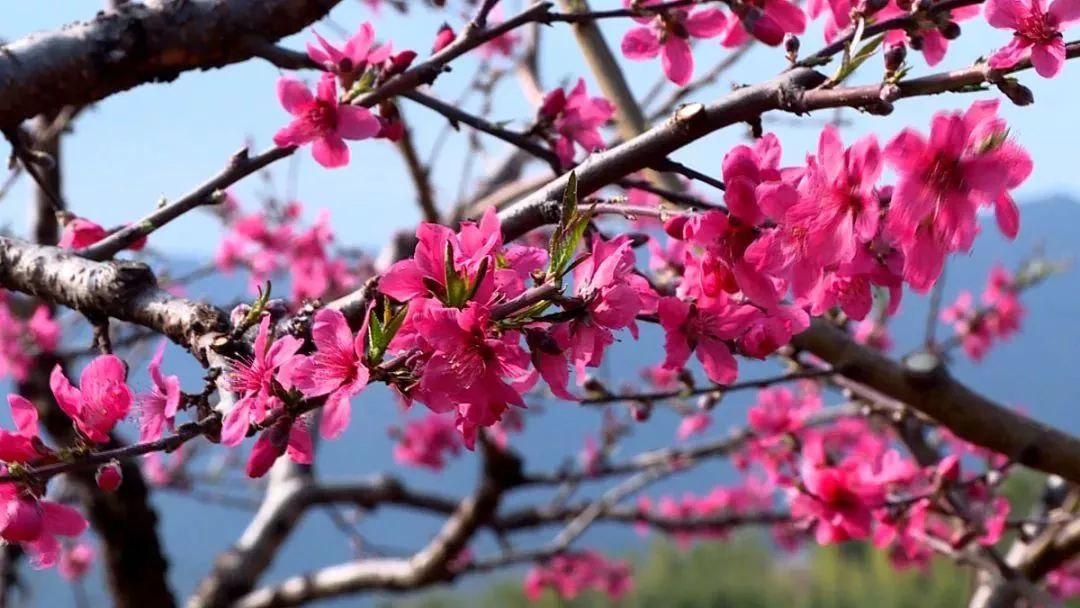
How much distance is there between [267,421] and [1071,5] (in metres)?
0.63

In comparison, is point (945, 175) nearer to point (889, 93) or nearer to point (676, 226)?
point (889, 93)

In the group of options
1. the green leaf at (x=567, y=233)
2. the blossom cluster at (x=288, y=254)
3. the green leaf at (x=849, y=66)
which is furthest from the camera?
the blossom cluster at (x=288, y=254)

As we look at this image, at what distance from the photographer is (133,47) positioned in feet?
3.34

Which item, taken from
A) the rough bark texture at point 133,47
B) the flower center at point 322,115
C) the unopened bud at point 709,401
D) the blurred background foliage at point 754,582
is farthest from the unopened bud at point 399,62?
the blurred background foliage at point 754,582

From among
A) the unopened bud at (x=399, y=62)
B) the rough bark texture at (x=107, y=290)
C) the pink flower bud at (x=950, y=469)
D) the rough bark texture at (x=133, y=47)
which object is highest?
the rough bark texture at (x=133, y=47)

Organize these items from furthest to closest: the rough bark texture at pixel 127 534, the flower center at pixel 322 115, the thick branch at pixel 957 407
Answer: the rough bark texture at pixel 127 534, the thick branch at pixel 957 407, the flower center at pixel 322 115

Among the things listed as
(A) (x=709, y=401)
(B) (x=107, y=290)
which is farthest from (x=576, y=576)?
(B) (x=107, y=290)

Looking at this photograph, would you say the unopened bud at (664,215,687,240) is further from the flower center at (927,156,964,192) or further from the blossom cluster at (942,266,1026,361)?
the blossom cluster at (942,266,1026,361)

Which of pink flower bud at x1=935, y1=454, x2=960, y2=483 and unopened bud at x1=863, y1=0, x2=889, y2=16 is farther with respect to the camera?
pink flower bud at x1=935, y1=454, x2=960, y2=483

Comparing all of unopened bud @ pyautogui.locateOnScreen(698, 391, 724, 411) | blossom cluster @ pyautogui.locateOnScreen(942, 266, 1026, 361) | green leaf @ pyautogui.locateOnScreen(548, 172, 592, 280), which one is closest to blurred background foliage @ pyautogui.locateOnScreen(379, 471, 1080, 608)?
blossom cluster @ pyautogui.locateOnScreen(942, 266, 1026, 361)

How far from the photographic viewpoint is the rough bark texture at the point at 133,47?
0.99m

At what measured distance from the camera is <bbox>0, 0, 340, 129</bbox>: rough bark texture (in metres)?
0.99

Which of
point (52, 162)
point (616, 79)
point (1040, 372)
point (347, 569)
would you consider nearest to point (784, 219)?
point (52, 162)

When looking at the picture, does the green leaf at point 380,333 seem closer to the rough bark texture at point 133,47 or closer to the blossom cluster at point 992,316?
the rough bark texture at point 133,47
